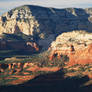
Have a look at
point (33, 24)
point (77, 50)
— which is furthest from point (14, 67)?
point (33, 24)

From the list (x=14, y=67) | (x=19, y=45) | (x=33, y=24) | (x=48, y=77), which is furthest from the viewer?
(x=33, y=24)

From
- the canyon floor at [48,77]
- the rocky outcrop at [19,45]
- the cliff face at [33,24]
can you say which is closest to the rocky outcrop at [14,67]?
the canyon floor at [48,77]

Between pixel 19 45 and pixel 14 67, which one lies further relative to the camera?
pixel 19 45

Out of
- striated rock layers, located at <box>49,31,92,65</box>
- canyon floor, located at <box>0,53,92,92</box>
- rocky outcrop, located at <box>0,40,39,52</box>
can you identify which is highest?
striated rock layers, located at <box>49,31,92,65</box>

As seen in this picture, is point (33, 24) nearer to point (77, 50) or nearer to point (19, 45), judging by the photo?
point (19, 45)

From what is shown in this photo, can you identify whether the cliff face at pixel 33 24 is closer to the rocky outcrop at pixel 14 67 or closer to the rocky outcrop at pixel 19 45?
the rocky outcrop at pixel 19 45

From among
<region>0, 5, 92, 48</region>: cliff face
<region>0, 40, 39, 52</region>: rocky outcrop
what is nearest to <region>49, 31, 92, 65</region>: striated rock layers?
<region>0, 40, 39, 52</region>: rocky outcrop

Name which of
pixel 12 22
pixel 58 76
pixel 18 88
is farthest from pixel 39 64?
pixel 12 22

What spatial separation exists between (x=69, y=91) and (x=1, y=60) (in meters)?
46.3

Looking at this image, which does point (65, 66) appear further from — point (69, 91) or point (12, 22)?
point (12, 22)

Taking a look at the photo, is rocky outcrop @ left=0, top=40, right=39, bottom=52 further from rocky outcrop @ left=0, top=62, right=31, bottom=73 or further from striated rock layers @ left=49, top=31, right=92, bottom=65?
rocky outcrop @ left=0, top=62, right=31, bottom=73

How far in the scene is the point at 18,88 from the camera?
9569 cm

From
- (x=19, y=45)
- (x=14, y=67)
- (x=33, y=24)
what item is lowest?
(x=14, y=67)

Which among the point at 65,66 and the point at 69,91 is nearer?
the point at 69,91
